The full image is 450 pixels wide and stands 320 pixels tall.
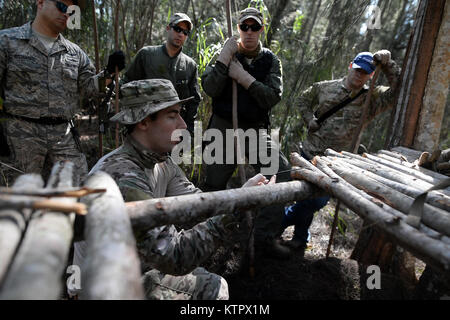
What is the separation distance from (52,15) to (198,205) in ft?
8.58

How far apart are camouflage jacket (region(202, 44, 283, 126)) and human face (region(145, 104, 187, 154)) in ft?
4.09

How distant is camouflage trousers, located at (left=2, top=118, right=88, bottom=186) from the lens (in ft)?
9.24

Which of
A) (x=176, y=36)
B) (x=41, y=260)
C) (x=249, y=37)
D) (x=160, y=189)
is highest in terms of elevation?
(x=176, y=36)

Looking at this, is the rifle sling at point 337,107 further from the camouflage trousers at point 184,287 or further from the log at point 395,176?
the camouflage trousers at point 184,287

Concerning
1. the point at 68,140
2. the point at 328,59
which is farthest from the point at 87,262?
the point at 328,59

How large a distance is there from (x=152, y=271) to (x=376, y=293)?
223 centimetres

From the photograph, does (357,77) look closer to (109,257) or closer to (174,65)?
(174,65)

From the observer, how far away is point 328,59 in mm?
4879

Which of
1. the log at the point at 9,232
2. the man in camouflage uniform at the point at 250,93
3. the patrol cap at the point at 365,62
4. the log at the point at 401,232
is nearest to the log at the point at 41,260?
the log at the point at 9,232

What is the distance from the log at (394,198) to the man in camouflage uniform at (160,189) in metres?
0.59

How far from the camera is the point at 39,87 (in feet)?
9.45

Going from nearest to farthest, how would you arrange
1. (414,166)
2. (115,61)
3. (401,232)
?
1. (401,232)
2. (414,166)
3. (115,61)

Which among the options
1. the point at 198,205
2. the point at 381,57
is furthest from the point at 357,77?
the point at 198,205
